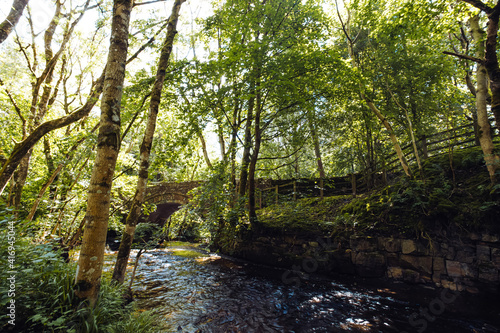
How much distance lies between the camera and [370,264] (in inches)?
229

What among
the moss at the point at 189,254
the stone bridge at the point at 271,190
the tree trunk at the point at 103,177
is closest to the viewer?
the tree trunk at the point at 103,177

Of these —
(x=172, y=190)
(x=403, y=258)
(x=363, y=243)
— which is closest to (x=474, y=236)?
(x=403, y=258)

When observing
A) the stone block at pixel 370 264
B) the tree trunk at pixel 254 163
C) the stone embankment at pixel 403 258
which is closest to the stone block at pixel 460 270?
the stone embankment at pixel 403 258

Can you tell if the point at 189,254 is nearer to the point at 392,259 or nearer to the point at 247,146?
the point at 247,146

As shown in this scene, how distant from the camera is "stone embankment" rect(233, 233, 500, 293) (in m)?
4.37

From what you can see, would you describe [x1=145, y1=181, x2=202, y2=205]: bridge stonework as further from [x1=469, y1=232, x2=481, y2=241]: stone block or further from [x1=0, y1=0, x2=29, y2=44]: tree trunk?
[x1=469, y1=232, x2=481, y2=241]: stone block

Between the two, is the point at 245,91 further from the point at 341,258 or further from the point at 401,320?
the point at 401,320

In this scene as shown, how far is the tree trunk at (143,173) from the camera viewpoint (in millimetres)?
4031

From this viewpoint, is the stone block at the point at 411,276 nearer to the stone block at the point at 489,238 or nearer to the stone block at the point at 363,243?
the stone block at the point at 363,243

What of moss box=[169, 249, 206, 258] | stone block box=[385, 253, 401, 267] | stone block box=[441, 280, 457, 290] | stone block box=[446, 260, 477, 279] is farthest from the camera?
moss box=[169, 249, 206, 258]

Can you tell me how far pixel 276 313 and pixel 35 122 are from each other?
8203 mm

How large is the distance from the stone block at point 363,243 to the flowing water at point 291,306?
93 centimetres

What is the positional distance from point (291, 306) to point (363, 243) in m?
2.79

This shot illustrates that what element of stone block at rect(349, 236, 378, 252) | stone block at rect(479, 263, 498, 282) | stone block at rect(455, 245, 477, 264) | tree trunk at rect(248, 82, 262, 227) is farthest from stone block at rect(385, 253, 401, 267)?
tree trunk at rect(248, 82, 262, 227)
